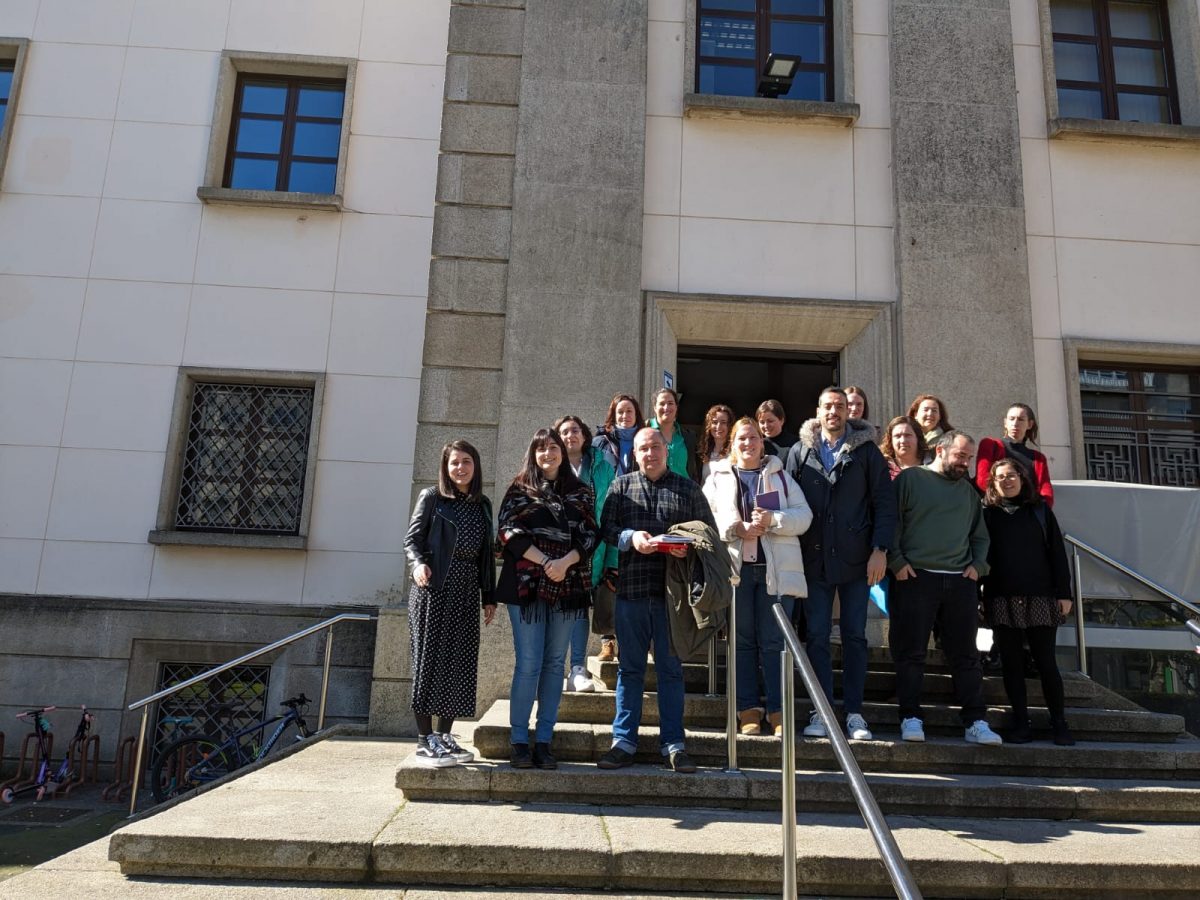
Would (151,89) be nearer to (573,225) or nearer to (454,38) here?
(454,38)

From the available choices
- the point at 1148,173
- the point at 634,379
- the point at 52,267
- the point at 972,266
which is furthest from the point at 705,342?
the point at 52,267

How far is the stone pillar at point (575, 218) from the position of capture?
318 inches

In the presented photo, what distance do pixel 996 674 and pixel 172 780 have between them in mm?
6604

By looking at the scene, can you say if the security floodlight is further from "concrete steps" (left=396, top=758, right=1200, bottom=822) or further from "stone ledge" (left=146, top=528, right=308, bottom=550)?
"concrete steps" (left=396, top=758, right=1200, bottom=822)

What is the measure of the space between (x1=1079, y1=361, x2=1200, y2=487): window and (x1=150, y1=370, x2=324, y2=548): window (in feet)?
24.4

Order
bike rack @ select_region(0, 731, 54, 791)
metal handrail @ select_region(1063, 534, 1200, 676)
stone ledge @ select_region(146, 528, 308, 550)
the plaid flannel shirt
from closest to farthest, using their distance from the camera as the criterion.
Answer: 1. the plaid flannel shirt
2. metal handrail @ select_region(1063, 534, 1200, 676)
3. bike rack @ select_region(0, 731, 54, 791)
4. stone ledge @ select_region(146, 528, 308, 550)

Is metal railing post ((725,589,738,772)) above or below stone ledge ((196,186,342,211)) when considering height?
below

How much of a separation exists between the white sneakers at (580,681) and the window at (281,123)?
5.80 m

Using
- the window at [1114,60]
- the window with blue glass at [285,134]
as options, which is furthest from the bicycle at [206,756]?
the window at [1114,60]

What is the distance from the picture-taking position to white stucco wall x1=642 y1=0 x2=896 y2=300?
8.59 meters

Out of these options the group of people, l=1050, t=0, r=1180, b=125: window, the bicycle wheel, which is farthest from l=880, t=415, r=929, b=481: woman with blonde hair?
the bicycle wheel

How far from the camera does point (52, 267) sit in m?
9.01

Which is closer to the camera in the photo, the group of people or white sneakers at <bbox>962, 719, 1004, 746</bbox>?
the group of people

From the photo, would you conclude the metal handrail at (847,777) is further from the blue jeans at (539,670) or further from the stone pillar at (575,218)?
the stone pillar at (575,218)
